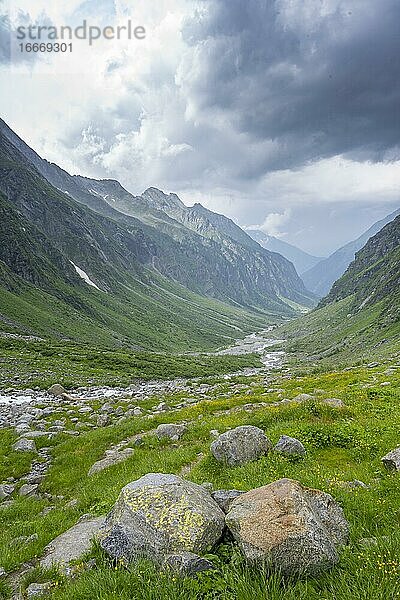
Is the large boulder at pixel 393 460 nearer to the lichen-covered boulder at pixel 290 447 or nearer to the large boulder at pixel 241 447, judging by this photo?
the lichen-covered boulder at pixel 290 447

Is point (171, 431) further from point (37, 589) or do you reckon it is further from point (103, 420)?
point (37, 589)

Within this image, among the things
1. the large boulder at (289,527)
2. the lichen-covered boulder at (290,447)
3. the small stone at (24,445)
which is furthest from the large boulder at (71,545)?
the small stone at (24,445)

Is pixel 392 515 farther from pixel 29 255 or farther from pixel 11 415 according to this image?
pixel 29 255

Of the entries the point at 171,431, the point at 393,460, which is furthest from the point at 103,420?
the point at 393,460

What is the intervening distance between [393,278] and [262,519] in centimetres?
16629

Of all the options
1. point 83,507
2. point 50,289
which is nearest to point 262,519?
point 83,507

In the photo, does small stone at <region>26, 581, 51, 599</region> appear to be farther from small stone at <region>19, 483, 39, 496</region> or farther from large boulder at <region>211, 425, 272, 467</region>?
small stone at <region>19, 483, 39, 496</region>

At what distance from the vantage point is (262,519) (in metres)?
7.11

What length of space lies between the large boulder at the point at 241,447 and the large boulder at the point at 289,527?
4741 millimetres

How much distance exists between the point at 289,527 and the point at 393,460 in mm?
5893

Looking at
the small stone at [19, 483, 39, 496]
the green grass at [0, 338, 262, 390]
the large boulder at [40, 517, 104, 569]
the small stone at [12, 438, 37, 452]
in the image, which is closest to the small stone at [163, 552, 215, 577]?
the large boulder at [40, 517, 104, 569]

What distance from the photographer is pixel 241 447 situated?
42.8ft

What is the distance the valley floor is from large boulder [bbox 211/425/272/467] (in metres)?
0.45

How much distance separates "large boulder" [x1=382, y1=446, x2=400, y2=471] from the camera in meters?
10.8
